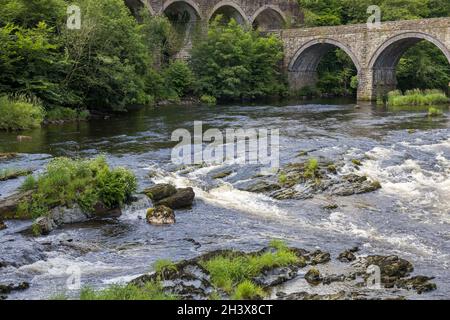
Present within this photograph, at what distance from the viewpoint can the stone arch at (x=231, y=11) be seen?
154 feet

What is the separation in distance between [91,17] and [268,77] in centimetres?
1943

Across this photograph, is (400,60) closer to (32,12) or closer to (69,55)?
(69,55)

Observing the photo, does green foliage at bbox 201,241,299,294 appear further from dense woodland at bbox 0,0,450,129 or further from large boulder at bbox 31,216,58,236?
dense woodland at bbox 0,0,450,129

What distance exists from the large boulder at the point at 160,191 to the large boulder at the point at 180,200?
0.46 ft

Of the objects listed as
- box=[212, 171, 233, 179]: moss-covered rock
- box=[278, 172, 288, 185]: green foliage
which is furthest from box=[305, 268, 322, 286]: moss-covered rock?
box=[212, 171, 233, 179]: moss-covered rock

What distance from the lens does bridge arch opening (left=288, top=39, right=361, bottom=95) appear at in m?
45.7

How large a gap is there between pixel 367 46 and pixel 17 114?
26.6 metres

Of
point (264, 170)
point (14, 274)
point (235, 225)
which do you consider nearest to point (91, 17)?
point (264, 170)

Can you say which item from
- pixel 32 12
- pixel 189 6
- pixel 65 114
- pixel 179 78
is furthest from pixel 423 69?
pixel 32 12

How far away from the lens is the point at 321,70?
49438 mm

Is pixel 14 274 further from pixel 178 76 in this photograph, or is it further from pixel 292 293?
pixel 178 76

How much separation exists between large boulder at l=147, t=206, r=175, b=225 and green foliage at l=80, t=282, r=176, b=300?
12.5 feet

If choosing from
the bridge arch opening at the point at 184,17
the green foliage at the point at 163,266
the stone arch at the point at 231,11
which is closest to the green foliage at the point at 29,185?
the green foliage at the point at 163,266

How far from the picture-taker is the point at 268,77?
143 ft
